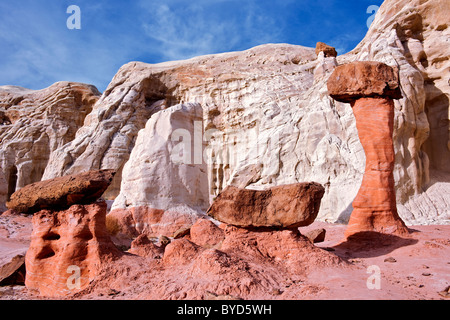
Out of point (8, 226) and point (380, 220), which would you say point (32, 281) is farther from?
point (380, 220)

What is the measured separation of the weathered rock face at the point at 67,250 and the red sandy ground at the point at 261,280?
23cm

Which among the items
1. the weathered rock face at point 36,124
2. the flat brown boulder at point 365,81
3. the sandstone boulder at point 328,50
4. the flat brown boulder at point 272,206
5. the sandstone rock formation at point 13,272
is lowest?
the sandstone rock formation at point 13,272

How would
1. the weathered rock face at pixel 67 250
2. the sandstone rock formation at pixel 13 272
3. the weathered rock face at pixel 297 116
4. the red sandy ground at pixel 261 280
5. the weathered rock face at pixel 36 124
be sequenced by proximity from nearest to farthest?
1. the red sandy ground at pixel 261 280
2. the weathered rock face at pixel 67 250
3. the sandstone rock formation at pixel 13 272
4. the weathered rock face at pixel 297 116
5. the weathered rock face at pixel 36 124

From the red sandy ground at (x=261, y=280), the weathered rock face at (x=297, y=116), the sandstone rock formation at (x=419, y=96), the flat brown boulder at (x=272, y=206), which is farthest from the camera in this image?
the weathered rock face at (x=297, y=116)

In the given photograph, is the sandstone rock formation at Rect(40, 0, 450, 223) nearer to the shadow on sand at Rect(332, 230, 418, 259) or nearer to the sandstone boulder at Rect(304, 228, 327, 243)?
the sandstone boulder at Rect(304, 228, 327, 243)

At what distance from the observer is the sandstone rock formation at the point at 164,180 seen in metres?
9.32

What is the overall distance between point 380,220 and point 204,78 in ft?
58.2

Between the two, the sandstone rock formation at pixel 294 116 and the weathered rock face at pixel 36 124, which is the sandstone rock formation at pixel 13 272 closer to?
the sandstone rock formation at pixel 294 116

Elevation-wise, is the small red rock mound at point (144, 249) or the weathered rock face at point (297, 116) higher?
the weathered rock face at point (297, 116)

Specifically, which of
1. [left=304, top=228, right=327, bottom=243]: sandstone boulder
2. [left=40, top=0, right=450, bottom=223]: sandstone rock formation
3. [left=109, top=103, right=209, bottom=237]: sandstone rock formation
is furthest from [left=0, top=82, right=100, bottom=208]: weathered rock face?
[left=304, top=228, right=327, bottom=243]: sandstone boulder

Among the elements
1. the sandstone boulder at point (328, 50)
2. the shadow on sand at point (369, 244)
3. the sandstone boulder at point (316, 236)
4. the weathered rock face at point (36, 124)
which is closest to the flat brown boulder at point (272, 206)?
the shadow on sand at point (369, 244)

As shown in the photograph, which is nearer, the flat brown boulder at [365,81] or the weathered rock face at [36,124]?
the flat brown boulder at [365,81]

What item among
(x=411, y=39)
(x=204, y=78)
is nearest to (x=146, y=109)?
(x=204, y=78)

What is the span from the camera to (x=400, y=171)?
Answer: 12555 millimetres
